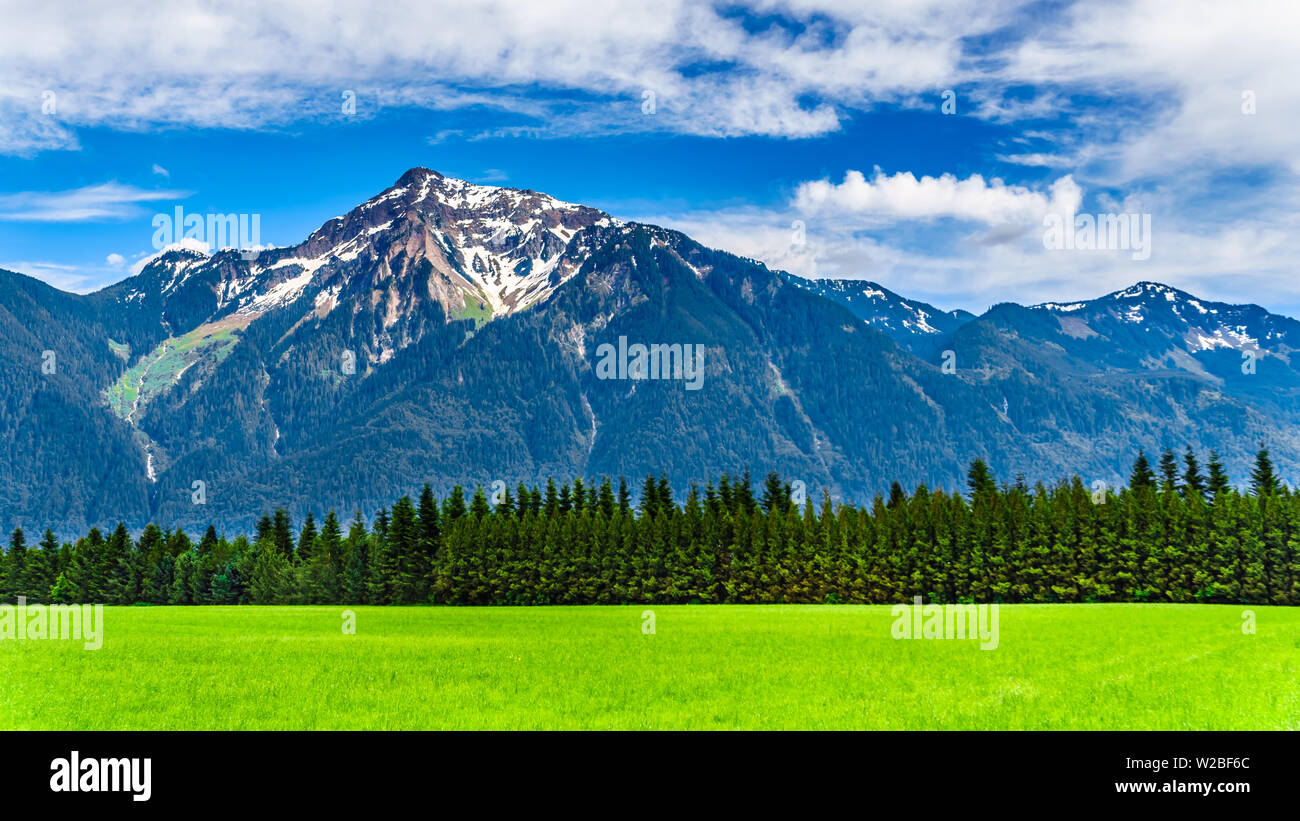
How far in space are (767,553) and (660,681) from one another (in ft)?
319

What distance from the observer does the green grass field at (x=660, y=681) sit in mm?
30125

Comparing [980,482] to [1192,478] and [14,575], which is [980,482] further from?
[14,575]

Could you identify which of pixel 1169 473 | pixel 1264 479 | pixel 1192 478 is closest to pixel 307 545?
pixel 1169 473

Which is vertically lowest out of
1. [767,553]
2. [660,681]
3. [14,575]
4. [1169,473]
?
[14,575]

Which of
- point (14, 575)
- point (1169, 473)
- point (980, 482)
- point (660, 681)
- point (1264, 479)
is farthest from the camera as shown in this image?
point (14, 575)

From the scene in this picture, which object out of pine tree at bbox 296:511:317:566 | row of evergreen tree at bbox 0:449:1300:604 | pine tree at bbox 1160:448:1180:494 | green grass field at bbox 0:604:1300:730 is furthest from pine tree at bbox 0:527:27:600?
pine tree at bbox 1160:448:1180:494

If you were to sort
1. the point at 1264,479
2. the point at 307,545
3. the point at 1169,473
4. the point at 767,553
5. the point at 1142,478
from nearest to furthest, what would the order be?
the point at 767,553
the point at 1264,479
the point at 1169,473
the point at 1142,478
the point at 307,545

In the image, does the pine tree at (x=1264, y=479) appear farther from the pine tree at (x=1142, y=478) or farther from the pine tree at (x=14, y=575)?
the pine tree at (x=14, y=575)

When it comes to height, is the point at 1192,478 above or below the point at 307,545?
above

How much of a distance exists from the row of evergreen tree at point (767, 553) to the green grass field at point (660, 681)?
5782 centimetres

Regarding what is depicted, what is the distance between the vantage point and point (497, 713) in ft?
102

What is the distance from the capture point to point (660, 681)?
3866 cm

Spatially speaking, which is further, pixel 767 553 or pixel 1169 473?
pixel 1169 473

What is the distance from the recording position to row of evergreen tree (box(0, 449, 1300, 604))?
117 m
